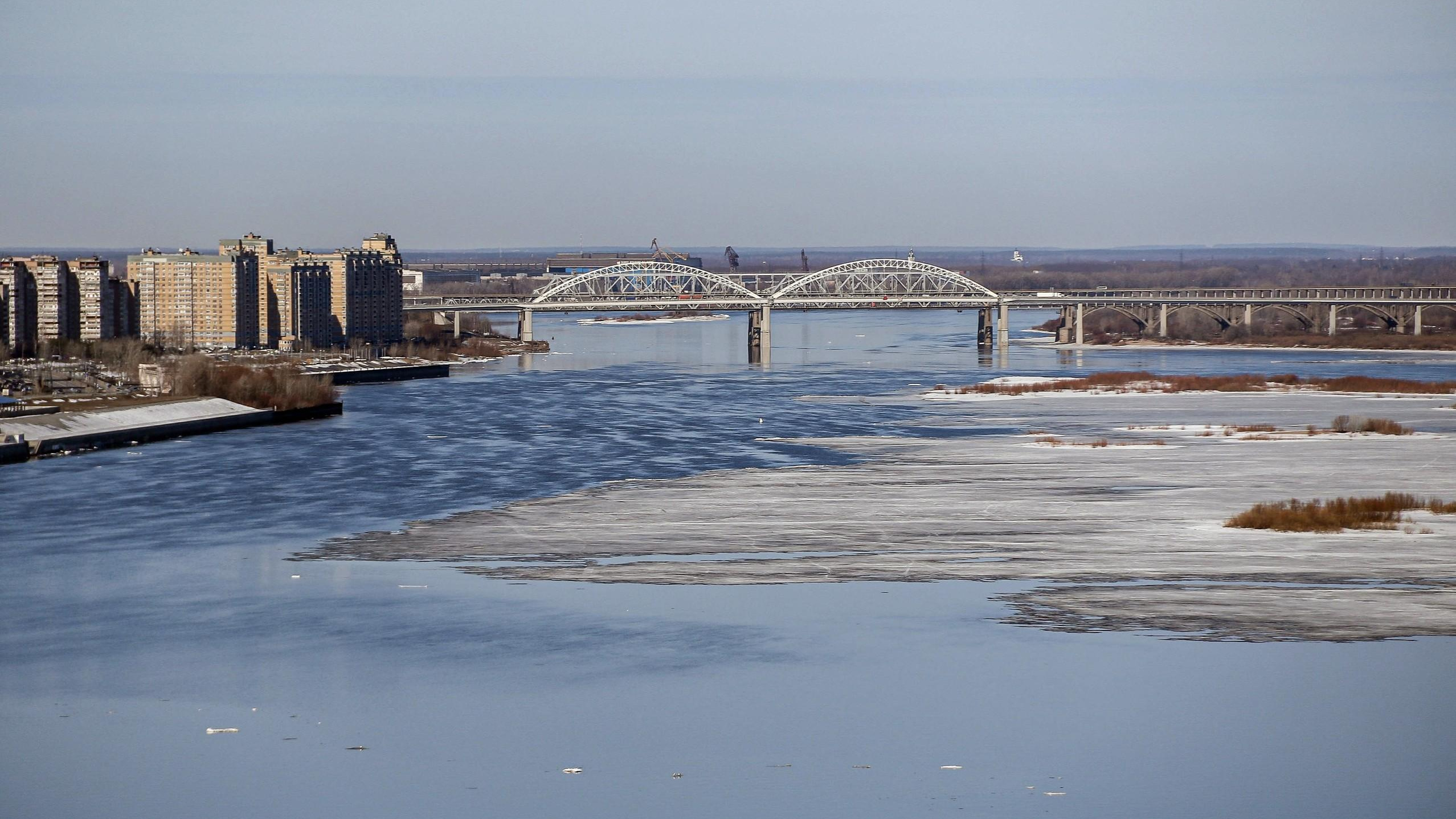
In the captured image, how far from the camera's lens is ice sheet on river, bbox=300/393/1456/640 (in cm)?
1670

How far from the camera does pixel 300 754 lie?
11828 millimetres

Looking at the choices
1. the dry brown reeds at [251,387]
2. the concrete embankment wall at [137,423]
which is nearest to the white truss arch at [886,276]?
the dry brown reeds at [251,387]

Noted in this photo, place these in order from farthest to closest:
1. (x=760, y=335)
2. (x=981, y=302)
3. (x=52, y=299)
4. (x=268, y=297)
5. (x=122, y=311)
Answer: (x=981, y=302) → (x=760, y=335) → (x=268, y=297) → (x=122, y=311) → (x=52, y=299)

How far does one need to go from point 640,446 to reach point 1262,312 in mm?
87684

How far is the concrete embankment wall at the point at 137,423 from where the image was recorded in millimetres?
35500

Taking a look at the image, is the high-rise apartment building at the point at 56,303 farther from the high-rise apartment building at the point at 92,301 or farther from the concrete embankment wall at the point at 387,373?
the concrete embankment wall at the point at 387,373

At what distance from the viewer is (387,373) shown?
65500mm

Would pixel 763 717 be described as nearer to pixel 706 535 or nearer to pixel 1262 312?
pixel 706 535

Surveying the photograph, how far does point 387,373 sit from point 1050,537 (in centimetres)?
4804

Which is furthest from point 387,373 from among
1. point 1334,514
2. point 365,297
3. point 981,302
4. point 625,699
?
point 625,699

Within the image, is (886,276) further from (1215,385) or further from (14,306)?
(14,306)

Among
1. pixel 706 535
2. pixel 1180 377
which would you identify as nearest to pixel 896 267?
pixel 1180 377

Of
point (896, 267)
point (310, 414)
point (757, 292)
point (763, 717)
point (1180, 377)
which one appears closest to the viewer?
point (763, 717)

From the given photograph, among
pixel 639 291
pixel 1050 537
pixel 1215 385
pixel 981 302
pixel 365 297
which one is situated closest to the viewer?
pixel 1050 537
